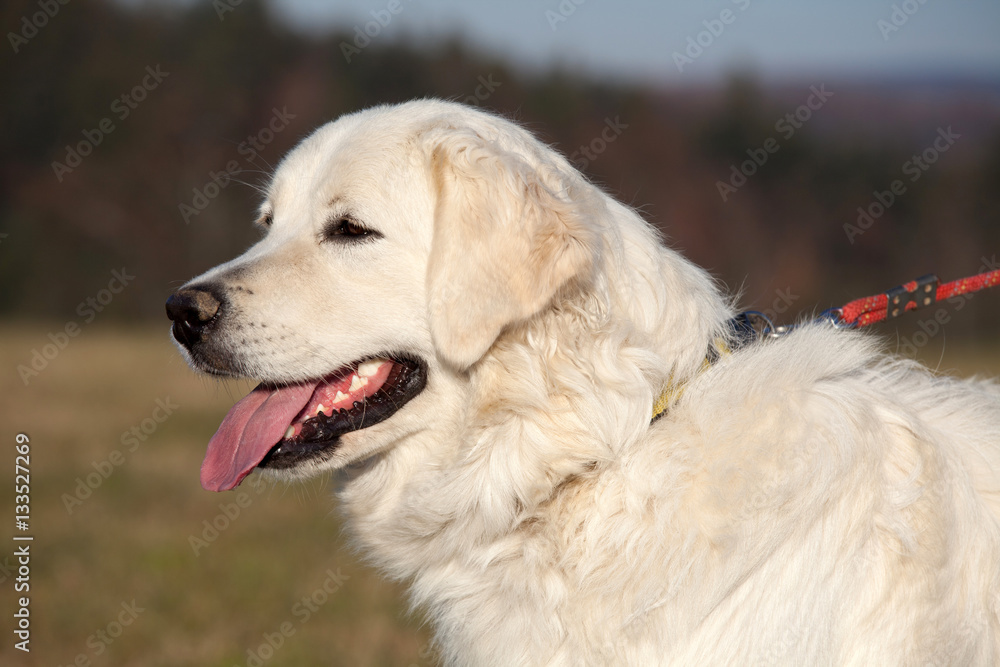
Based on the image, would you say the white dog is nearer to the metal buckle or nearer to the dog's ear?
the dog's ear

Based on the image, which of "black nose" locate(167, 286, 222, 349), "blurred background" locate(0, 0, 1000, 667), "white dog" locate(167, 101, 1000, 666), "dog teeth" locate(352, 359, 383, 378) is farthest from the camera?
"blurred background" locate(0, 0, 1000, 667)

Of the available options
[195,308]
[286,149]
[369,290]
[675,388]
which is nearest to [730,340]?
[675,388]

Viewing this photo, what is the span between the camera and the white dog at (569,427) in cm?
230

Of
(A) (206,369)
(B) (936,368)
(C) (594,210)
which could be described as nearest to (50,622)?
(A) (206,369)

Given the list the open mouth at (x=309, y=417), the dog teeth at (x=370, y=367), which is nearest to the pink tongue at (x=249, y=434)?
the open mouth at (x=309, y=417)

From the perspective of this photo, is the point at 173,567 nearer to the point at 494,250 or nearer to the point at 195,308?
the point at 195,308

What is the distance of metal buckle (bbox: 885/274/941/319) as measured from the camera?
332 cm

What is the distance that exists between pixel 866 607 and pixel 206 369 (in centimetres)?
229

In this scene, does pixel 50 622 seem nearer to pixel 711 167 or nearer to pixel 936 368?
pixel 936 368

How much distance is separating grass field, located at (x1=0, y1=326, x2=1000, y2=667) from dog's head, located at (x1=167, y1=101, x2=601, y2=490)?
1.73 feet

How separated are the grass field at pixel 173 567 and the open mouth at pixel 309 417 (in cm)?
39

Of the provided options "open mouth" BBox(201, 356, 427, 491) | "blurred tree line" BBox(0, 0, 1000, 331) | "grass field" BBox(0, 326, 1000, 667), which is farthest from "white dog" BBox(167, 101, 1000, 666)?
"blurred tree line" BBox(0, 0, 1000, 331)

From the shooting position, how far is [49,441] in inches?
353

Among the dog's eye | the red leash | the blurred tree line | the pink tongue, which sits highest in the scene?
the red leash
